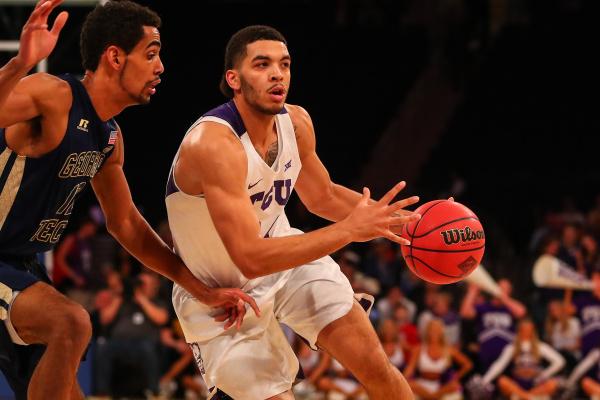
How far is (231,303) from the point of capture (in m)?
4.20

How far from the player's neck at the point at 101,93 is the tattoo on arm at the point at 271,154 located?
25.1 inches

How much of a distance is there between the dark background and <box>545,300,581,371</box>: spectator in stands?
2.97 meters

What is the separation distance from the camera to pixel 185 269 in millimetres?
4352

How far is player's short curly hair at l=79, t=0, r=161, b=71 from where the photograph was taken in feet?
13.3

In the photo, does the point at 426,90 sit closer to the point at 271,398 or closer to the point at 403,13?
the point at 403,13

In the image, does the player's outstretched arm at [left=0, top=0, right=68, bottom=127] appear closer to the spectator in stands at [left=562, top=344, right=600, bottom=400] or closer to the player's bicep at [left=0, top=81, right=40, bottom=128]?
the player's bicep at [left=0, top=81, right=40, bottom=128]

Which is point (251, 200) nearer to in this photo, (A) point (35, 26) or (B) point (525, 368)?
(A) point (35, 26)

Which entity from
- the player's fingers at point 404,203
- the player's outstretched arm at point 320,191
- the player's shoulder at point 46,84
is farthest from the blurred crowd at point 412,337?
the player's fingers at point 404,203

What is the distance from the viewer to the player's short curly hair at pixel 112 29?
406 cm

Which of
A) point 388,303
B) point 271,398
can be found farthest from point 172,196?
point 388,303

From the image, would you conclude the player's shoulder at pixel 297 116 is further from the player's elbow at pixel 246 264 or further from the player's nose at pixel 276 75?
the player's elbow at pixel 246 264

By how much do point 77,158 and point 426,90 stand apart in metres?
11.8

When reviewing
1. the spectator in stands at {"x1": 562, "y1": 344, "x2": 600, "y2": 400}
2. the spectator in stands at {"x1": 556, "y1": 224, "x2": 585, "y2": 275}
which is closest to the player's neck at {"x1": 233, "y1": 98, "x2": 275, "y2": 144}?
the spectator in stands at {"x1": 562, "y1": 344, "x2": 600, "y2": 400}

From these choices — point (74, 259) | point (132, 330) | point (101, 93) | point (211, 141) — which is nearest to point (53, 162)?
point (101, 93)
